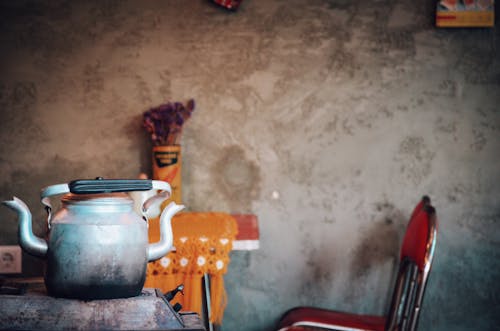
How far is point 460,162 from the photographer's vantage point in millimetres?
2559

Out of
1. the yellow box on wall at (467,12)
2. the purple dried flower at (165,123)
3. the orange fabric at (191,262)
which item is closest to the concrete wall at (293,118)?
the yellow box on wall at (467,12)

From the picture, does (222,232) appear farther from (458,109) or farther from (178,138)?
(458,109)

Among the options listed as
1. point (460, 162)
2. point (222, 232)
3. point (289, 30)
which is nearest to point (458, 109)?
point (460, 162)

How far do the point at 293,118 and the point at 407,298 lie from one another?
1.02 metres

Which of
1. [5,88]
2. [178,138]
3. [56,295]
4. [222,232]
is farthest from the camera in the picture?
[5,88]

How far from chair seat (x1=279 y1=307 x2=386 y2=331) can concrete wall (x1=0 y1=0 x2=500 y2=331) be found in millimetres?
417

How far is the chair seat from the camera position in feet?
6.56

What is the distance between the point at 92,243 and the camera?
40.2 inches

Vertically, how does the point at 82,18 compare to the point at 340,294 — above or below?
above

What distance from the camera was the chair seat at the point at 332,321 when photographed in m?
2.00

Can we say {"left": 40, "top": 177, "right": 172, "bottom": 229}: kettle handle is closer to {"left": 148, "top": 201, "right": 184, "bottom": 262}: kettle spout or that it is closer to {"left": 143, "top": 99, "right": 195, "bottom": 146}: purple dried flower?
{"left": 148, "top": 201, "right": 184, "bottom": 262}: kettle spout

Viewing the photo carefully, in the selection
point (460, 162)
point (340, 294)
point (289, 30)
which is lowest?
point (340, 294)

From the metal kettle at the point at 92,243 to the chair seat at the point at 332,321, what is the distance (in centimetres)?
111

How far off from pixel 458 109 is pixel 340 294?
1108 mm
